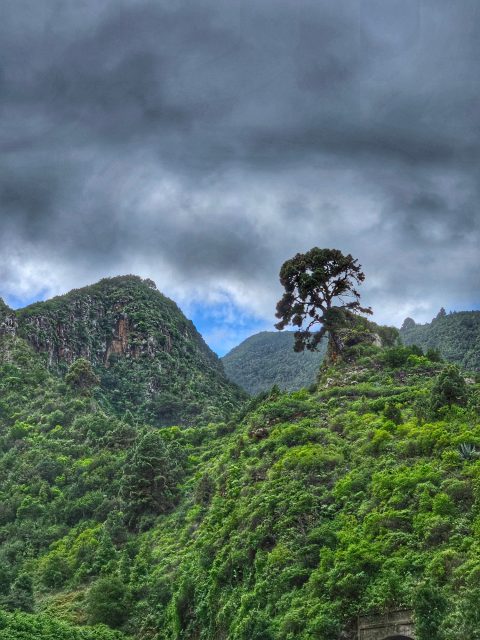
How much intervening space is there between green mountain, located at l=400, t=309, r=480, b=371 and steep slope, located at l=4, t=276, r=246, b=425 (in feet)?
91.8

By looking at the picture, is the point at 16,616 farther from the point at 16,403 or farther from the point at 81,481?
the point at 16,403

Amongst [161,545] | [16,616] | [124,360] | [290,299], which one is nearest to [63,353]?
[124,360]

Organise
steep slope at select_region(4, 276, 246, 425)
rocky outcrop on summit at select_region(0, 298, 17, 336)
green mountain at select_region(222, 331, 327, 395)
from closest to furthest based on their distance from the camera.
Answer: steep slope at select_region(4, 276, 246, 425)
rocky outcrop on summit at select_region(0, 298, 17, 336)
green mountain at select_region(222, 331, 327, 395)

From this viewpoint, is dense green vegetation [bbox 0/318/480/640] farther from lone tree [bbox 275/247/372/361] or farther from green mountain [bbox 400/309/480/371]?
green mountain [bbox 400/309/480/371]

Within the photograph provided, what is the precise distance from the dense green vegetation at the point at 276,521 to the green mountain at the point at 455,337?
3579 centimetres

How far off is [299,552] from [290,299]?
2430 centimetres

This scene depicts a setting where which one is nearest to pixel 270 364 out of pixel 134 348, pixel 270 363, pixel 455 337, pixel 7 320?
pixel 270 363

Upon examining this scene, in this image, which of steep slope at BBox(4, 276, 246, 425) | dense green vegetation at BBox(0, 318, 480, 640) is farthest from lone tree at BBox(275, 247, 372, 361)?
steep slope at BBox(4, 276, 246, 425)

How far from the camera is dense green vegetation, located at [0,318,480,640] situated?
58.2ft

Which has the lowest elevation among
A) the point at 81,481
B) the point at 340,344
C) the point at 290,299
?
the point at 81,481

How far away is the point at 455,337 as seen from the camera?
86.1 meters

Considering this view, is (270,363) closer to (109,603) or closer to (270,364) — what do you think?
(270,364)

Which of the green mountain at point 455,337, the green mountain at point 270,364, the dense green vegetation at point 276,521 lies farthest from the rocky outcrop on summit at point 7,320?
the green mountain at point 455,337

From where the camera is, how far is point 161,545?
31.5 metres
